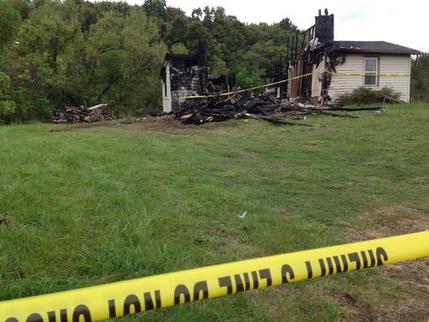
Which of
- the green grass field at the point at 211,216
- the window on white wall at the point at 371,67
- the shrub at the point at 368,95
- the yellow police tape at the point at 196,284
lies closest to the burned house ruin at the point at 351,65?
the window on white wall at the point at 371,67

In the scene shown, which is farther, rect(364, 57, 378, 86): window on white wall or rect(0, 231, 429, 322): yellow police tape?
rect(364, 57, 378, 86): window on white wall

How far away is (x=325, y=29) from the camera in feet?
73.3

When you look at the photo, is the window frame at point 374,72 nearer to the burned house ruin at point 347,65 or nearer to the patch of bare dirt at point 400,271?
the burned house ruin at point 347,65

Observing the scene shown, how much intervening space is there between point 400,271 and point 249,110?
15.3 meters

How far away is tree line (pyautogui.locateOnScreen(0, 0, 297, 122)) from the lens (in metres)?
23.8

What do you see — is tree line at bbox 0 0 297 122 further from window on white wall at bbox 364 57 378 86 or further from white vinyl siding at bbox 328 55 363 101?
window on white wall at bbox 364 57 378 86

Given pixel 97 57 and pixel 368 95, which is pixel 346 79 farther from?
pixel 97 57

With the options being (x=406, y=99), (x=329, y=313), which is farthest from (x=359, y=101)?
(x=329, y=313)

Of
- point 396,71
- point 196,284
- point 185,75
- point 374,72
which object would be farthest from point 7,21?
point 185,75

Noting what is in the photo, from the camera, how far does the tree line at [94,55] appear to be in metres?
23.8

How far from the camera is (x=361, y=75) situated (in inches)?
897

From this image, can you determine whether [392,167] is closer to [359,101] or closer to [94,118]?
[359,101]

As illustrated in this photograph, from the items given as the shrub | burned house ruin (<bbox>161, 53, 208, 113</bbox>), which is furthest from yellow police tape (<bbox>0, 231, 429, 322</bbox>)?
burned house ruin (<bbox>161, 53, 208, 113</bbox>)

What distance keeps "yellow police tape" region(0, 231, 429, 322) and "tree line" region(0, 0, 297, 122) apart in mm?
4433
